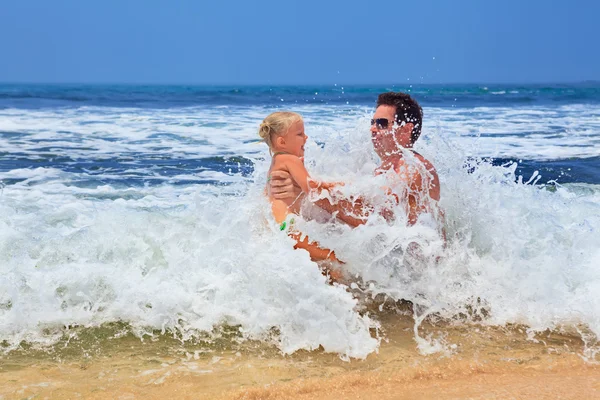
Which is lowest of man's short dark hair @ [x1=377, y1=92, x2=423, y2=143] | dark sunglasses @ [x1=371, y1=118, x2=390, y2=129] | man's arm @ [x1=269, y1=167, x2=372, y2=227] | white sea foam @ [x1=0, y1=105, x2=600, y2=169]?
white sea foam @ [x1=0, y1=105, x2=600, y2=169]

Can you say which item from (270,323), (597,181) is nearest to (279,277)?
(270,323)

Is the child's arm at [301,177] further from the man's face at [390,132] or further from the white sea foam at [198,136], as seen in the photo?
the white sea foam at [198,136]

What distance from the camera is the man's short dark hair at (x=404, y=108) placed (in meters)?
4.16

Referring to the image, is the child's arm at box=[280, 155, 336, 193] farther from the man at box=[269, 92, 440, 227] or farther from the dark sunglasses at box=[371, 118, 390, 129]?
→ the dark sunglasses at box=[371, 118, 390, 129]

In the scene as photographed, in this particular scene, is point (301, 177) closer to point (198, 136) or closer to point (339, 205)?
point (339, 205)

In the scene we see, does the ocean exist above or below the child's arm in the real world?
below

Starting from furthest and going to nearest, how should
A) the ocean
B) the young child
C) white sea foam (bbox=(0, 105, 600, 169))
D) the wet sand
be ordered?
1. white sea foam (bbox=(0, 105, 600, 169))
2. the young child
3. the ocean
4. the wet sand

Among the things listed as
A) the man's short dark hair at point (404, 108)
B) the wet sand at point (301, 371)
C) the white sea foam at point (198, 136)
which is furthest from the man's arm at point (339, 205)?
the white sea foam at point (198, 136)

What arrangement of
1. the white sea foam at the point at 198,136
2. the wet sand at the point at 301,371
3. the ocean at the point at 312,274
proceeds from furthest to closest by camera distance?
the white sea foam at the point at 198,136
the ocean at the point at 312,274
the wet sand at the point at 301,371

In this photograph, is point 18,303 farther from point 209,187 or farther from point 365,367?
point 209,187

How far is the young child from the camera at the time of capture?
4.07 meters

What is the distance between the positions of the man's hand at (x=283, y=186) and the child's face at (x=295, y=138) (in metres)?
0.16

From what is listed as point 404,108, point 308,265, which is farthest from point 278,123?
point 308,265

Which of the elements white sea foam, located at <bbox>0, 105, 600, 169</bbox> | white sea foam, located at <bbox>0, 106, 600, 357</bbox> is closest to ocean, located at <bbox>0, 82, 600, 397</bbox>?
white sea foam, located at <bbox>0, 106, 600, 357</bbox>
